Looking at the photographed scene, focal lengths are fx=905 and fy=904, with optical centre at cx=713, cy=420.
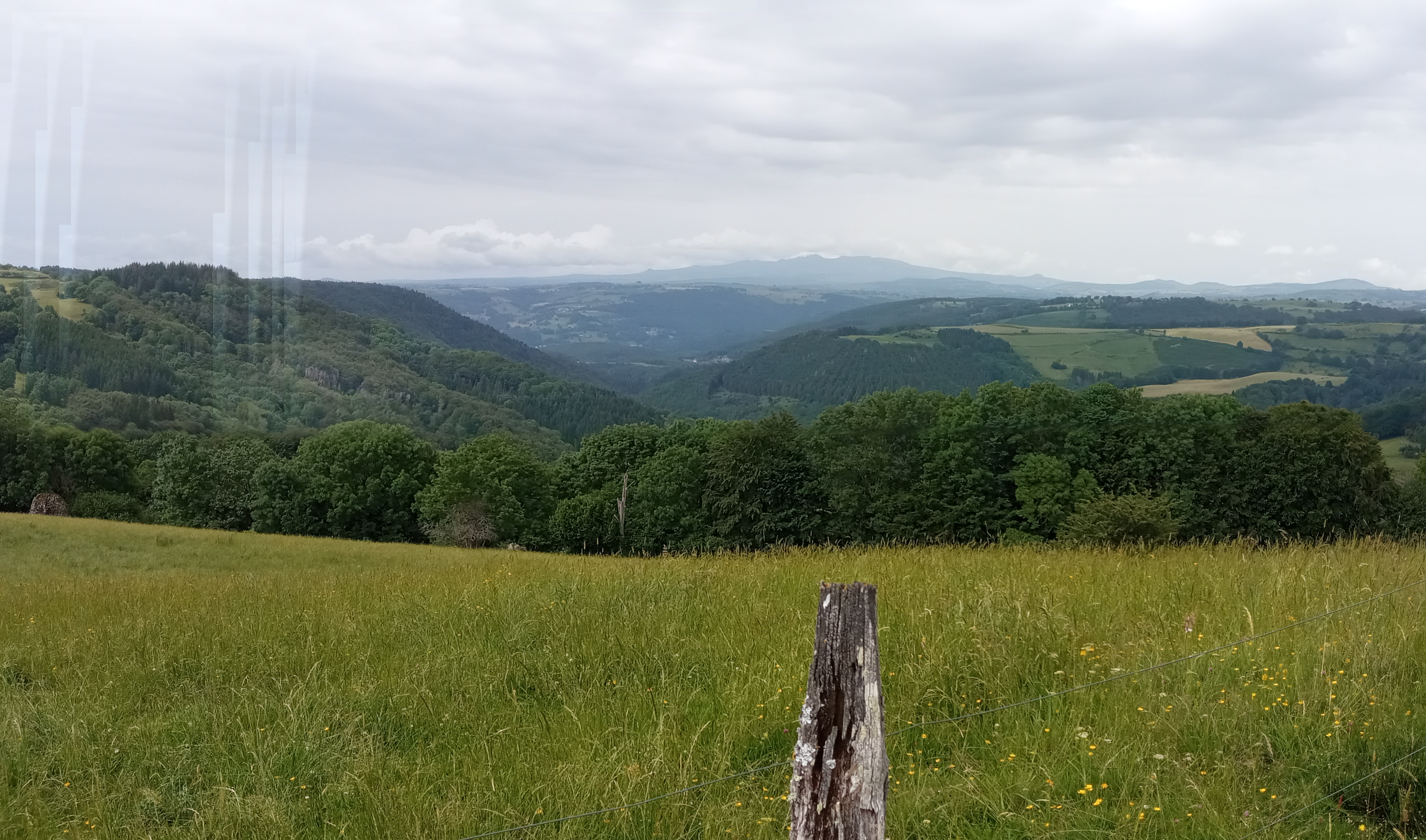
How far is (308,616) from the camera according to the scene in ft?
27.9

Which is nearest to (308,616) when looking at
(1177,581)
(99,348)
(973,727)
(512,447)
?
(973,727)

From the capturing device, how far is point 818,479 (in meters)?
49.1

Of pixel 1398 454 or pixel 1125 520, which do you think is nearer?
pixel 1125 520

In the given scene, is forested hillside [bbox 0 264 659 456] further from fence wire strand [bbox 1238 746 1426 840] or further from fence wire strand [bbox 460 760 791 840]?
fence wire strand [bbox 1238 746 1426 840]

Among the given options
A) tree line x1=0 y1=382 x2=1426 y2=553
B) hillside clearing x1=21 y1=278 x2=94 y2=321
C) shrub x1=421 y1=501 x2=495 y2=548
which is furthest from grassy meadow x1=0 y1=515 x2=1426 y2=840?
hillside clearing x1=21 y1=278 x2=94 y2=321

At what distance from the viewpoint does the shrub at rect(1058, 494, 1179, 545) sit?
3133 centimetres

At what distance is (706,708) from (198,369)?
178m

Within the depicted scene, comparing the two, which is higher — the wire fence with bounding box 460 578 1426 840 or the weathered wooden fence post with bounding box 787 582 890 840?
the weathered wooden fence post with bounding box 787 582 890 840

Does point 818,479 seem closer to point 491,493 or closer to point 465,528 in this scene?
point 491,493

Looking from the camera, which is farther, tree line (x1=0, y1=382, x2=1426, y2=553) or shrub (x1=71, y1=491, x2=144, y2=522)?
shrub (x1=71, y1=491, x2=144, y2=522)

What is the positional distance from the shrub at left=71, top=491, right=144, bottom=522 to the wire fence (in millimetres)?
68474

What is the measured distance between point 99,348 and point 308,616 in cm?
16820

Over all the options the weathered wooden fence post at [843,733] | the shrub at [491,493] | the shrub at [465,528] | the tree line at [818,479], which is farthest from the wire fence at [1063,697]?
the shrub at [491,493]

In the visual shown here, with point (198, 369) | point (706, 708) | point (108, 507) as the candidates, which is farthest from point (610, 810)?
point (198, 369)
